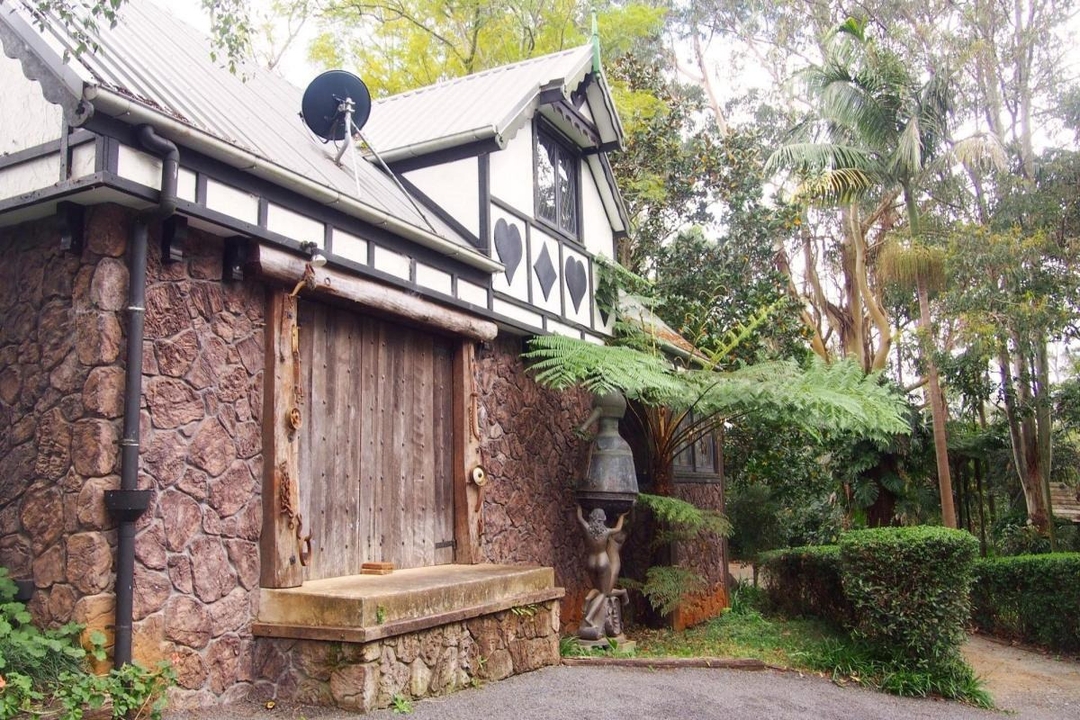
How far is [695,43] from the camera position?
25328mm

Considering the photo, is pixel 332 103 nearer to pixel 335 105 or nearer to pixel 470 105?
pixel 335 105

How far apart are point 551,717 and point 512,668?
1199mm

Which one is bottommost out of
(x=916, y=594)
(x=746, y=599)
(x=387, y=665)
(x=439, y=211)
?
(x=746, y=599)

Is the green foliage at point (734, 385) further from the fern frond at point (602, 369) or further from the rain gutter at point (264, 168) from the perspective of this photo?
the rain gutter at point (264, 168)

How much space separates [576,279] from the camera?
10180 millimetres

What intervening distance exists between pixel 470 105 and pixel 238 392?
5.12 meters

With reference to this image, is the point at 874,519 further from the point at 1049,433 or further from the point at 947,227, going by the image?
the point at 947,227

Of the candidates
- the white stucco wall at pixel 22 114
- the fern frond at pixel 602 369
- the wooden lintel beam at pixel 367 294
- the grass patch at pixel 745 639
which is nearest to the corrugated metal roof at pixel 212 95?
the white stucco wall at pixel 22 114

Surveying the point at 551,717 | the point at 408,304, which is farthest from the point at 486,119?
the point at 551,717

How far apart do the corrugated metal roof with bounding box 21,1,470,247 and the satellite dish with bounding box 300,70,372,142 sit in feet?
0.58

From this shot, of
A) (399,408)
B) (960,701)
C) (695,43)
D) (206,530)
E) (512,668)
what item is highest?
(695,43)

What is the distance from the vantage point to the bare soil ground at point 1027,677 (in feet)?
24.3

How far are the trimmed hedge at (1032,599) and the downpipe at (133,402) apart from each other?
9.59 metres

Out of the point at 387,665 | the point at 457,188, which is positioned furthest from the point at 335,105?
the point at 387,665
